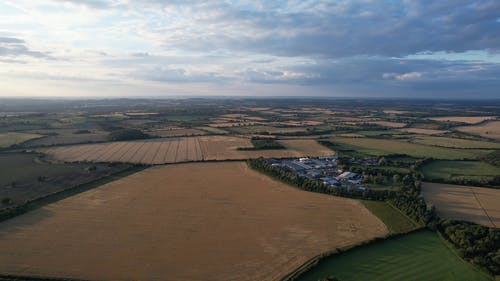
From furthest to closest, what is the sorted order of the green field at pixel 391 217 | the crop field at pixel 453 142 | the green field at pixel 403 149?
the crop field at pixel 453 142 → the green field at pixel 403 149 → the green field at pixel 391 217

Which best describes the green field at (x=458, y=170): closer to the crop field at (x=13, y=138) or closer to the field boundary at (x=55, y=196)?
the field boundary at (x=55, y=196)

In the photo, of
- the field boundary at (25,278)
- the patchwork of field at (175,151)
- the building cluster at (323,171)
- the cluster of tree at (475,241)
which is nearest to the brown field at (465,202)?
the cluster of tree at (475,241)

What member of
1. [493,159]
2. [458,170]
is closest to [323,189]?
[458,170]

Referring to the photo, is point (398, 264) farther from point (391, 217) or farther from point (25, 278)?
point (25, 278)

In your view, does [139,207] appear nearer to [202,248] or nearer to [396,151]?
[202,248]

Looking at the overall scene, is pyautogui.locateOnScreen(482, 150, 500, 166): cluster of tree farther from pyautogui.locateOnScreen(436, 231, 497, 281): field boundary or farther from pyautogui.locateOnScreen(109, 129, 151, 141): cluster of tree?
pyautogui.locateOnScreen(109, 129, 151, 141): cluster of tree

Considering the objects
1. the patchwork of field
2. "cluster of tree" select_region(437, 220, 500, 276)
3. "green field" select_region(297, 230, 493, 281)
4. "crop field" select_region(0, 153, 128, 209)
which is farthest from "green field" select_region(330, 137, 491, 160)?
"crop field" select_region(0, 153, 128, 209)
